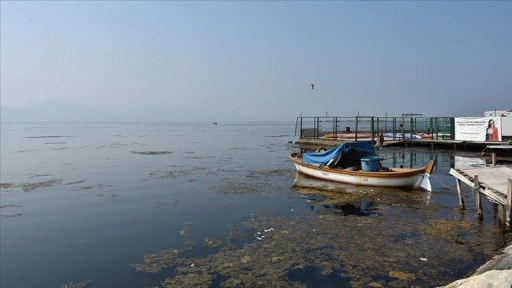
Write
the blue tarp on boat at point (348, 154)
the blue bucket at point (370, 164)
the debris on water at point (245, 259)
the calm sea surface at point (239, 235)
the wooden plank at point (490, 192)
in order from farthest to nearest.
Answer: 1. the blue tarp on boat at point (348, 154)
2. the blue bucket at point (370, 164)
3. the wooden plank at point (490, 192)
4. the debris on water at point (245, 259)
5. the calm sea surface at point (239, 235)

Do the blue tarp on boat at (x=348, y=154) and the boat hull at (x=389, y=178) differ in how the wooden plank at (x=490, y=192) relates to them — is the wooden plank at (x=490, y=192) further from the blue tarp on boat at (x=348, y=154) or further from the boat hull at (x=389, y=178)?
the blue tarp on boat at (x=348, y=154)

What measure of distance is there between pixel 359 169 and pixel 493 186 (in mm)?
10685

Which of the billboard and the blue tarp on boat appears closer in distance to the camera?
the blue tarp on boat

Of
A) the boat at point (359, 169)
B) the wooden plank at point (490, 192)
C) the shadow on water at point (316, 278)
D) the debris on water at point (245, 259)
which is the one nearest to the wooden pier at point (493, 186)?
the wooden plank at point (490, 192)

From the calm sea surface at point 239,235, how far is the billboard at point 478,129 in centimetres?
1672

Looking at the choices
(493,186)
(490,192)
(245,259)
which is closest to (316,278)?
(245,259)

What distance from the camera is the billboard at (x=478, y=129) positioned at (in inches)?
1574

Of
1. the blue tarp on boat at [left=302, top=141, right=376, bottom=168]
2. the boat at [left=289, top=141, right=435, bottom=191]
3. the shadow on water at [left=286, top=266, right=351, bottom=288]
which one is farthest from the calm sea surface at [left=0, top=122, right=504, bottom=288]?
the blue tarp on boat at [left=302, top=141, right=376, bottom=168]

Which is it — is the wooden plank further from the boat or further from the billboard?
the billboard

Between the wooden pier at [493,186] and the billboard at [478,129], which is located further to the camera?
the billboard at [478,129]

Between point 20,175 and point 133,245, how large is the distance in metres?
24.9

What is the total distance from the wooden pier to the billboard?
25598 mm

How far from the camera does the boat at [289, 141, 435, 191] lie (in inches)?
869

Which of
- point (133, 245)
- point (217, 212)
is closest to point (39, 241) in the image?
point (133, 245)
